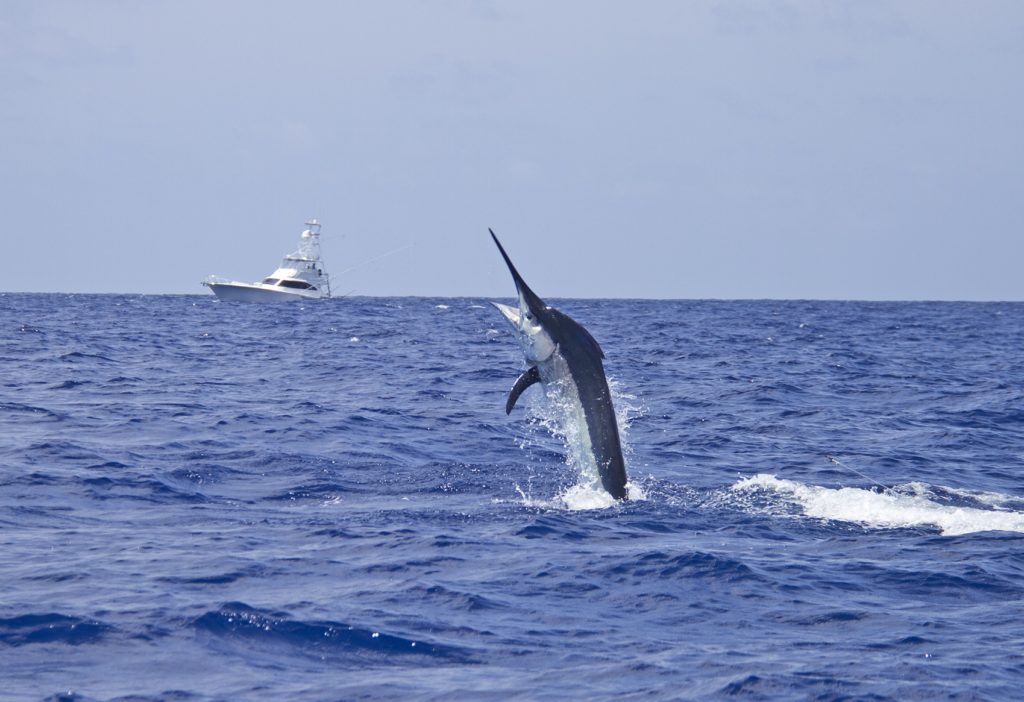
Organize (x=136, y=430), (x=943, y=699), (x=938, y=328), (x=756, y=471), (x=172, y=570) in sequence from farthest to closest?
1. (x=938, y=328)
2. (x=136, y=430)
3. (x=756, y=471)
4. (x=172, y=570)
5. (x=943, y=699)

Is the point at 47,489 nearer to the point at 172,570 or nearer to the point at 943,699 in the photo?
the point at 172,570

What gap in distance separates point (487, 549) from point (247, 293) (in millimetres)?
86708

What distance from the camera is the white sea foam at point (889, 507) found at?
13383 mm

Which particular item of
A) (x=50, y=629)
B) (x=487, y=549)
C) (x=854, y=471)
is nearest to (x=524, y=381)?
(x=487, y=549)

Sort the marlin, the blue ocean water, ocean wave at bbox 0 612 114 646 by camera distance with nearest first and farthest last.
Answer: the blue ocean water, ocean wave at bbox 0 612 114 646, the marlin

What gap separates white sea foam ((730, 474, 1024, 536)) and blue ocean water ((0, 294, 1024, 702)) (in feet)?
0.21

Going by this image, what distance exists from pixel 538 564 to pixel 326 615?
2.34m

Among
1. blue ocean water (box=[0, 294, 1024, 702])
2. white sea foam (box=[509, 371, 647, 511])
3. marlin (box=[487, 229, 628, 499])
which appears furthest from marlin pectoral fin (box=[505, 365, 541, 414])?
Answer: blue ocean water (box=[0, 294, 1024, 702])

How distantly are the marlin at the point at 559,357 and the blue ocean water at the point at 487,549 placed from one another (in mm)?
420

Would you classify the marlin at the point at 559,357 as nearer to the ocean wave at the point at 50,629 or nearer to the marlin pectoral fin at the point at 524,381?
the marlin pectoral fin at the point at 524,381

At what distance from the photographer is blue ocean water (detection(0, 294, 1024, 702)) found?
8.34m

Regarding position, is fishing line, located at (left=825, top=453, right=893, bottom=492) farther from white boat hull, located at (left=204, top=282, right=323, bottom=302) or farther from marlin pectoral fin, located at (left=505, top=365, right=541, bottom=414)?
white boat hull, located at (left=204, top=282, right=323, bottom=302)

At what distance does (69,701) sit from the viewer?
7.50 m

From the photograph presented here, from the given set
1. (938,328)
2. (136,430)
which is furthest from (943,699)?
(938,328)
